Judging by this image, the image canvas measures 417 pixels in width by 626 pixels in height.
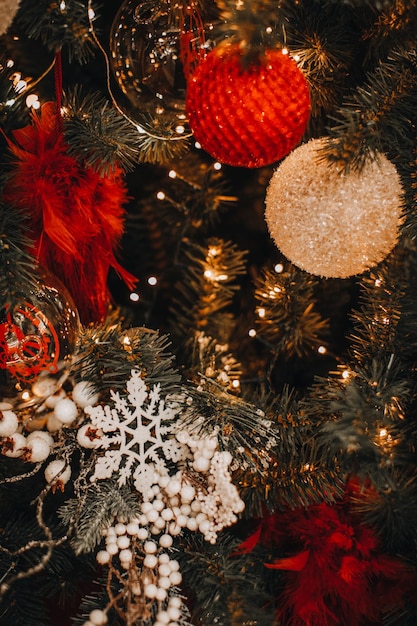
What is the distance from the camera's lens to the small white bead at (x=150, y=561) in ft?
2.20

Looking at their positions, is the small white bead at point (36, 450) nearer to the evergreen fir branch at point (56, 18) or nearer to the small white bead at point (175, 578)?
the small white bead at point (175, 578)

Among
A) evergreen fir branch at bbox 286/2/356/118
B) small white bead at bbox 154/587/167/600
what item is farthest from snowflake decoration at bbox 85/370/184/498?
evergreen fir branch at bbox 286/2/356/118

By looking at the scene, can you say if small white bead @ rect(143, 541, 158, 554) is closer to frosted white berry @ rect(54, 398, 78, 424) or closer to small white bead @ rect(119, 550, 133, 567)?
small white bead @ rect(119, 550, 133, 567)

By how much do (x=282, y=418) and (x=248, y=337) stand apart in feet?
0.80

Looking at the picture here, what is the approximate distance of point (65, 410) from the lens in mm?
736

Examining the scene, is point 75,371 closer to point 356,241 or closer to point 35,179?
point 35,179

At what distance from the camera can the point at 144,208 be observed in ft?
3.51

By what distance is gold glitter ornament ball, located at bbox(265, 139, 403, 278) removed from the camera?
73 cm

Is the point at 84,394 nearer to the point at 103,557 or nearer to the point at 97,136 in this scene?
the point at 103,557

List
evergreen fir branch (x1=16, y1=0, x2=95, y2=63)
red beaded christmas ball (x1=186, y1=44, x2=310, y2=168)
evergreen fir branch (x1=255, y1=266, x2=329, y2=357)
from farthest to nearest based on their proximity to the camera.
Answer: evergreen fir branch (x1=255, y1=266, x2=329, y2=357) → evergreen fir branch (x1=16, y1=0, x2=95, y2=63) → red beaded christmas ball (x1=186, y1=44, x2=310, y2=168)

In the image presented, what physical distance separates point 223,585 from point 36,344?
0.37 metres

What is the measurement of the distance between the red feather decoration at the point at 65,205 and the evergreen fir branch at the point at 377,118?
307 millimetres

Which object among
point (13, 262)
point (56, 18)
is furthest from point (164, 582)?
point (56, 18)

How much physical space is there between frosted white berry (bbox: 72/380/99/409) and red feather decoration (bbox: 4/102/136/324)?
179mm
